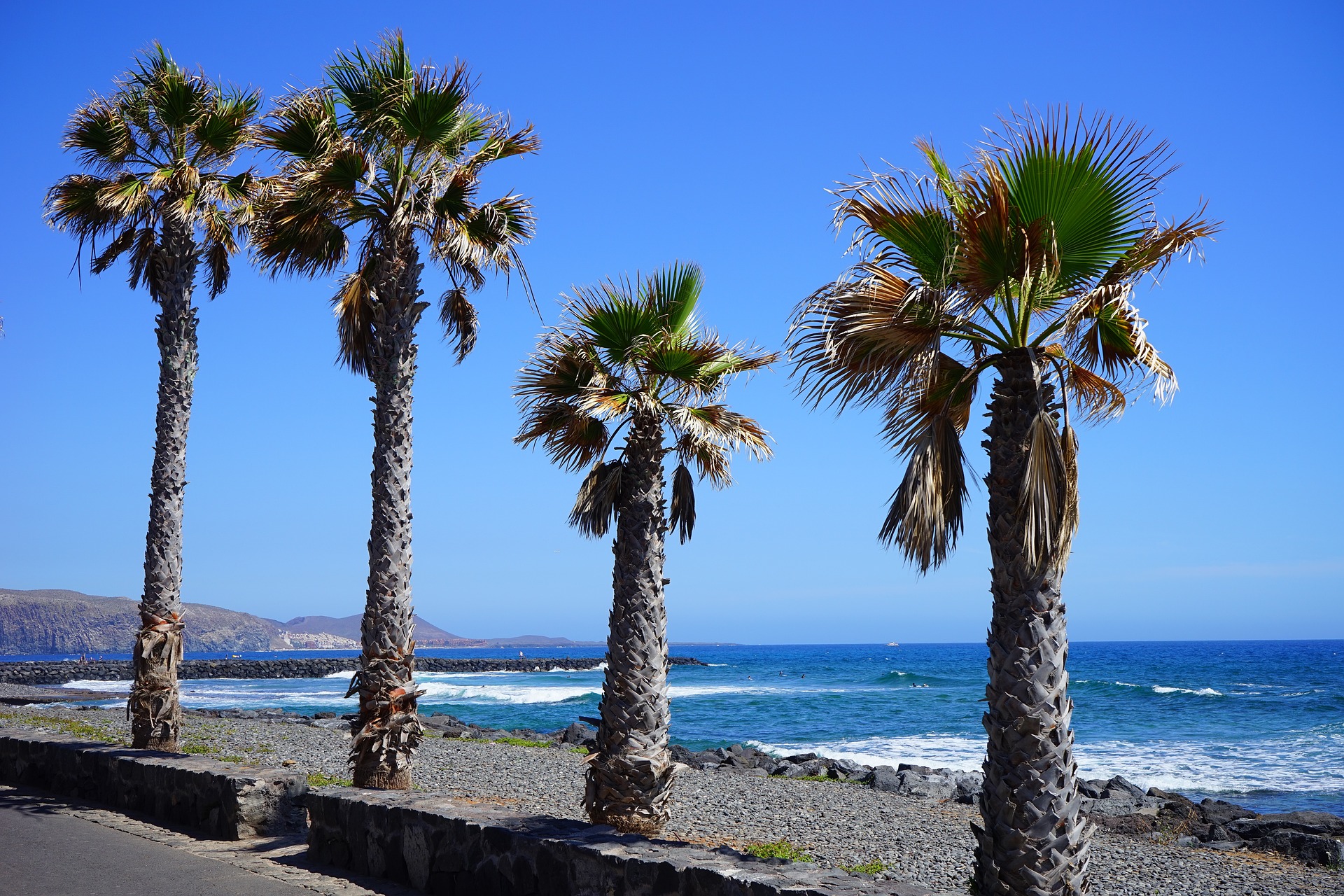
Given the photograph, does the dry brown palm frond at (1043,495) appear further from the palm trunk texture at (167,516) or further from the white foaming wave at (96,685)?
the white foaming wave at (96,685)

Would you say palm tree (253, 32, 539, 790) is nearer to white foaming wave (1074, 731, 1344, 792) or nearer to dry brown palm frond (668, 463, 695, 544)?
dry brown palm frond (668, 463, 695, 544)

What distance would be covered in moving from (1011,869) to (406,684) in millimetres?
6439

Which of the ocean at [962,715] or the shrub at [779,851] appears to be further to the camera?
the ocean at [962,715]

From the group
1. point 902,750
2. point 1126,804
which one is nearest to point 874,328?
point 1126,804

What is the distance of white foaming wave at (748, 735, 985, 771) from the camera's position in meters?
25.7

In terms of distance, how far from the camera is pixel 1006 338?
19.5 feet

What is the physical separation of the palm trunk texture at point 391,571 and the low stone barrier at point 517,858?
55.4 inches

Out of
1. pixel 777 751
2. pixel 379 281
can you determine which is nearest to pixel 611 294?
pixel 379 281

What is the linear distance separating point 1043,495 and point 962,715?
121 feet

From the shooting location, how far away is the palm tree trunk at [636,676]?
8250 mm

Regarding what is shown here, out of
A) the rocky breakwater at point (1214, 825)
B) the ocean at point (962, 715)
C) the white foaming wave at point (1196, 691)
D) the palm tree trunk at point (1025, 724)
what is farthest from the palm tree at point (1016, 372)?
the white foaming wave at point (1196, 691)

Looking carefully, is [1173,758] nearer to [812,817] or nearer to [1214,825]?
[1214,825]

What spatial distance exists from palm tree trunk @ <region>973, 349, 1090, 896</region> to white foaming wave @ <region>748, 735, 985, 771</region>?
62.0 feet

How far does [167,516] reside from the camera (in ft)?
44.2
